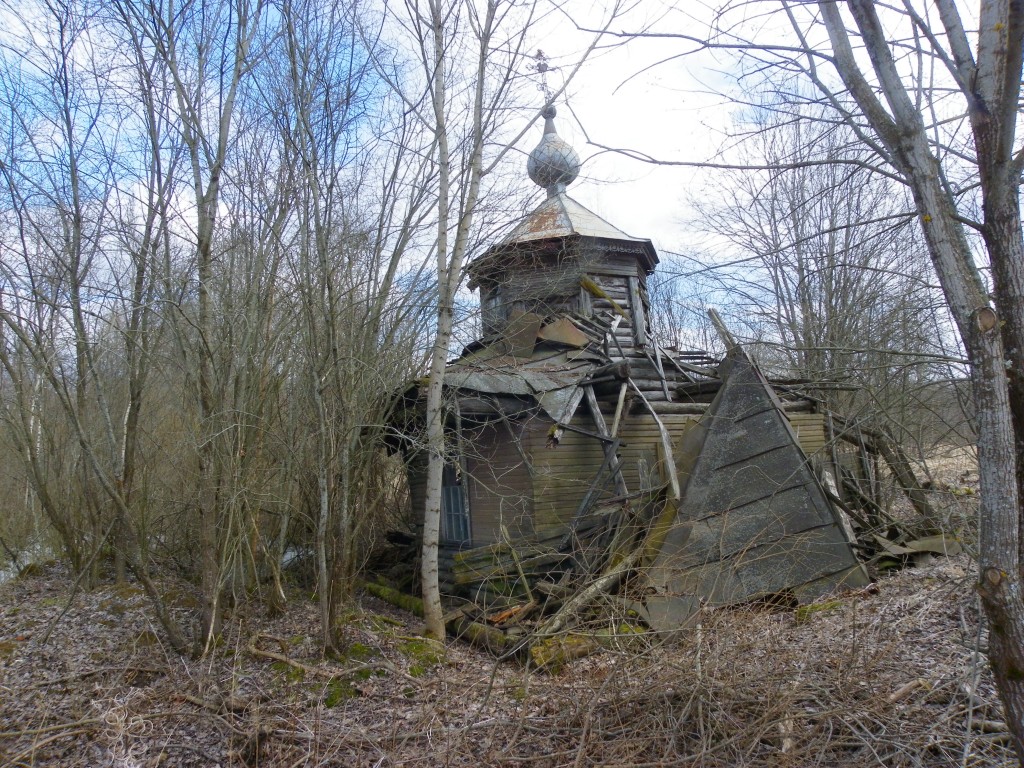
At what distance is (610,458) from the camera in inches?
377

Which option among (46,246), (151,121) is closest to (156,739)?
(46,246)

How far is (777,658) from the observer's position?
15.1 ft

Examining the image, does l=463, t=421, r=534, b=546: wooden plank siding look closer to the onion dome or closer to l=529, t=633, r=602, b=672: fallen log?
l=529, t=633, r=602, b=672: fallen log

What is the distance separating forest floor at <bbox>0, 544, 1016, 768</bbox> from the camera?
13.5 ft

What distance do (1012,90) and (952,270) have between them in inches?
34.2

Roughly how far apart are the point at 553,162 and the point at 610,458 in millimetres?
8909

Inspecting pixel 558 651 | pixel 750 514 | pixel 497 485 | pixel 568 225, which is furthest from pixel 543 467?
pixel 568 225

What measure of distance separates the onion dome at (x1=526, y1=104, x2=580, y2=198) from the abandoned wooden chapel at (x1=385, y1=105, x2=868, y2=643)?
601mm

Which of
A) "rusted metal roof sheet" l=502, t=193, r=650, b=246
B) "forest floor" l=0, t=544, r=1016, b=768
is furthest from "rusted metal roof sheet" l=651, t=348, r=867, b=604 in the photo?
"rusted metal roof sheet" l=502, t=193, r=650, b=246

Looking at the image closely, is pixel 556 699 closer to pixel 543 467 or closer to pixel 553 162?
pixel 543 467

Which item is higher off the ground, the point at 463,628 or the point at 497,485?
the point at 497,485

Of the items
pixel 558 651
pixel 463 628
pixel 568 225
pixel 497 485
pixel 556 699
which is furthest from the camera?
pixel 568 225

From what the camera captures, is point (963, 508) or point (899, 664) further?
point (963, 508)

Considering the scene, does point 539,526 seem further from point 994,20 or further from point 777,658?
point 994,20
